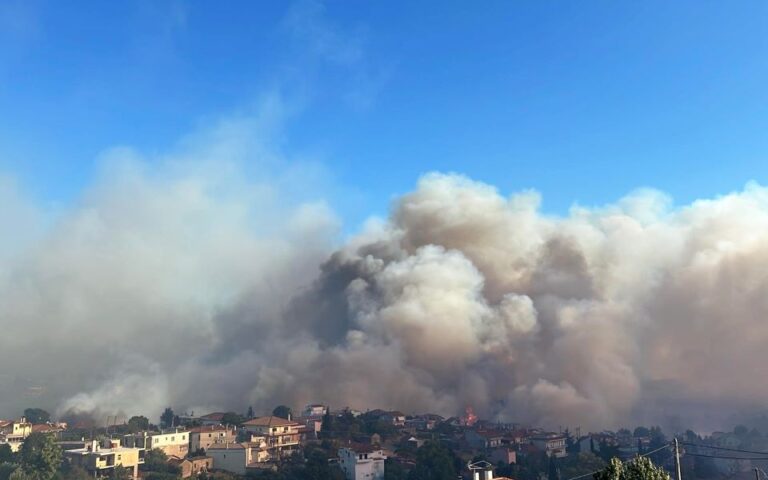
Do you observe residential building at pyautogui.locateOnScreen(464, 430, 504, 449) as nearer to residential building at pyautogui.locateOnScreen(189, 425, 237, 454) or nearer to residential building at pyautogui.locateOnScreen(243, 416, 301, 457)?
residential building at pyautogui.locateOnScreen(243, 416, 301, 457)

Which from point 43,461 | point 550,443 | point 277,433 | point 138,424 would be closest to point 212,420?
point 138,424

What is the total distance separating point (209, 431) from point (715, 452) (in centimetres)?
4286

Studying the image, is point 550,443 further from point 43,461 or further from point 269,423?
point 43,461

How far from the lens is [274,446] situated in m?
54.1

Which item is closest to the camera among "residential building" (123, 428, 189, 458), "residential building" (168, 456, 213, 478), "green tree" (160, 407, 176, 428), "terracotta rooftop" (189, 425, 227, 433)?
"residential building" (168, 456, 213, 478)

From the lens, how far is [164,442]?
5341 cm

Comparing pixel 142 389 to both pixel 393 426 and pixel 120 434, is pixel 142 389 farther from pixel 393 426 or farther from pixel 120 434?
pixel 393 426

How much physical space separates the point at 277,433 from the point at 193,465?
9.76 m

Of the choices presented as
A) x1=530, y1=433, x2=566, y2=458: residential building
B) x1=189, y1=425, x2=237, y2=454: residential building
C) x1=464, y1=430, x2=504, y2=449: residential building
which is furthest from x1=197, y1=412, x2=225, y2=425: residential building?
x1=530, y1=433, x2=566, y2=458: residential building

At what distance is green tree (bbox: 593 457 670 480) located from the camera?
1794cm

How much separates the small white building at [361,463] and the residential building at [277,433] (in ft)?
18.7

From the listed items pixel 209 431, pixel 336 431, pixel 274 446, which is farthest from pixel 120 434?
pixel 336 431

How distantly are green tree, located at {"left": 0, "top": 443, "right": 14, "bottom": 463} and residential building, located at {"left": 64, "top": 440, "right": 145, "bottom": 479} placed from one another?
11.4 feet

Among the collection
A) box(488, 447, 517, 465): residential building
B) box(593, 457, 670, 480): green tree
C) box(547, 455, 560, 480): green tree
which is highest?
box(593, 457, 670, 480): green tree
